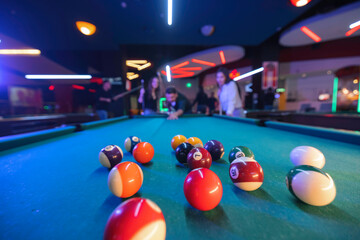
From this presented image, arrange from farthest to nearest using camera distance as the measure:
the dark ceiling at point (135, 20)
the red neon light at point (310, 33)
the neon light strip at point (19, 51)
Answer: the neon light strip at point (19, 51) → the red neon light at point (310, 33) → the dark ceiling at point (135, 20)

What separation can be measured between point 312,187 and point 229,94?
3070mm

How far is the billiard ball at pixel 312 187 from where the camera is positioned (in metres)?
0.50

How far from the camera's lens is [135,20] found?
3953 mm

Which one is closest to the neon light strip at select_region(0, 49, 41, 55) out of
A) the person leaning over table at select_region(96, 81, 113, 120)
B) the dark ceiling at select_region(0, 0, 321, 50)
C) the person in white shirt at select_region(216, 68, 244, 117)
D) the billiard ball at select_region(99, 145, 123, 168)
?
the dark ceiling at select_region(0, 0, 321, 50)

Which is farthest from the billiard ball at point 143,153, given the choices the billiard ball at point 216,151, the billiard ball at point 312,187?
the billiard ball at point 312,187

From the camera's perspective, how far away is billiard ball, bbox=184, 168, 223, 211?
48 cm

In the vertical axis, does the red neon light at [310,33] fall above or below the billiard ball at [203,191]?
above

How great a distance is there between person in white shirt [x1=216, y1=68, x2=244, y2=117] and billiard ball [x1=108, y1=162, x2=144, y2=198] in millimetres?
3135

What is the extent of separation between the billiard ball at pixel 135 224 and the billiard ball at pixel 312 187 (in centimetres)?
46

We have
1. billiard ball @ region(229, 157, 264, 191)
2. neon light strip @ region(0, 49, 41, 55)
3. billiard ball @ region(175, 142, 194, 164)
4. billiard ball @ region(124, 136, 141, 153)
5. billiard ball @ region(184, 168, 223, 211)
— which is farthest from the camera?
neon light strip @ region(0, 49, 41, 55)

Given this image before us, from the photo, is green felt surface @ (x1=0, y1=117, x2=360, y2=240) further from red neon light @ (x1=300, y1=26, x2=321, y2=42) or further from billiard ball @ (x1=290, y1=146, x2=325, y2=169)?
red neon light @ (x1=300, y1=26, x2=321, y2=42)

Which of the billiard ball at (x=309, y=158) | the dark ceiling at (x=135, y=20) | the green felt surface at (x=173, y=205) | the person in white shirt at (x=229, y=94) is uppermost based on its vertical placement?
the dark ceiling at (x=135, y=20)

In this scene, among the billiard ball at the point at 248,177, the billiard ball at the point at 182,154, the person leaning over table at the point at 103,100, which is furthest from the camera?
the person leaning over table at the point at 103,100

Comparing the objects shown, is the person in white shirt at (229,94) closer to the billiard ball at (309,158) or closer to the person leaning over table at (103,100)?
the billiard ball at (309,158)
